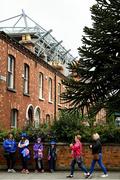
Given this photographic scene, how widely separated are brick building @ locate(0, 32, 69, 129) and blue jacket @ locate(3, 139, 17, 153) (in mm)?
2987

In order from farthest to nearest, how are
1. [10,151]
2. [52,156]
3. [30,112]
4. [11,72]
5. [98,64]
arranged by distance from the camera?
1. [30,112]
2. [11,72]
3. [98,64]
4. [10,151]
5. [52,156]

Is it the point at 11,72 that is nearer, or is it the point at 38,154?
the point at 38,154

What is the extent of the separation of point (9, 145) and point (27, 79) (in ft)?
42.3

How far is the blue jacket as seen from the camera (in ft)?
68.3

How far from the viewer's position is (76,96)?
22609mm

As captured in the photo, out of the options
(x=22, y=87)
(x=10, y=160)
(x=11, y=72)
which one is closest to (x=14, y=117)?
(x=22, y=87)

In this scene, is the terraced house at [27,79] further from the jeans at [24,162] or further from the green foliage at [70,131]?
the jeans at [24,162]

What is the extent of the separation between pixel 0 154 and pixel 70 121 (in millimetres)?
3605

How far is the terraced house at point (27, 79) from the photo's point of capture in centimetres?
2848

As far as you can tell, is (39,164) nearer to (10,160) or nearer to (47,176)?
(10,160)

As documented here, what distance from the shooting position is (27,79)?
33.4 meters

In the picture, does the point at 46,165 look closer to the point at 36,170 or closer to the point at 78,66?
the point at 36,170

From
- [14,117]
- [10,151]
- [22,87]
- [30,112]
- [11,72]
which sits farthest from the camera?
[30,112]

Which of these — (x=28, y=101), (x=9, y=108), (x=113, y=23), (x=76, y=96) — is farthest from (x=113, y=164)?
(x=28, y=101)
